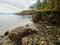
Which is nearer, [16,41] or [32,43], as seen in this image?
[32,43]

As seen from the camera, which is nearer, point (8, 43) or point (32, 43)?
point (32, 43)

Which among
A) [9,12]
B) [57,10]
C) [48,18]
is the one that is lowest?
[9,12]

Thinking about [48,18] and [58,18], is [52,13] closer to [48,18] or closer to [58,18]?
[58,18]

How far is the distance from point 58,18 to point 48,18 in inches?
118

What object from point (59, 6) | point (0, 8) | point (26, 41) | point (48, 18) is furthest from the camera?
point (0, 8)

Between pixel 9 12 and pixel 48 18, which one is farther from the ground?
pixel 48 18

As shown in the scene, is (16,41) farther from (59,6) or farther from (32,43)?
(59,6)

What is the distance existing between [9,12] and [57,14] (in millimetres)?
55178

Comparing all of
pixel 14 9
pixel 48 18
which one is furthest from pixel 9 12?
pixel 48 18

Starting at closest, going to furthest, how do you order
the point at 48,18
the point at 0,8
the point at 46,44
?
the point at 46,44 < the point at 48,18 < the point at 0,8

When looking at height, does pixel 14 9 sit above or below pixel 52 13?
below

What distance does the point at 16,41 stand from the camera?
393 inches

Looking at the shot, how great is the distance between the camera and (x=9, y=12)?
7156 cm

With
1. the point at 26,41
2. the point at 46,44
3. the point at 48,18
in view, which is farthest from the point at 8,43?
the point at 48,18
